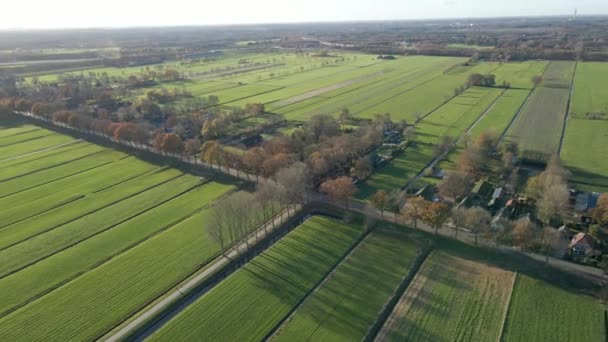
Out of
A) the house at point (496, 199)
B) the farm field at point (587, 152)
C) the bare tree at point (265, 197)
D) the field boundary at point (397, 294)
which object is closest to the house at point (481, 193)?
the house at point (496, 199)

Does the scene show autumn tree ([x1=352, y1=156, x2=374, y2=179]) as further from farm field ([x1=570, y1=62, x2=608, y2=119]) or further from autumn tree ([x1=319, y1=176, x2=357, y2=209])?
farm field ([x1=570, y1=62, x2=608, y2=119])

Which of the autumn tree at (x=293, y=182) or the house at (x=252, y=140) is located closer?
the autumn tree at (x=293, y=182)

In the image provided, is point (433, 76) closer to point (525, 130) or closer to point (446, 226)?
point (525, 130)

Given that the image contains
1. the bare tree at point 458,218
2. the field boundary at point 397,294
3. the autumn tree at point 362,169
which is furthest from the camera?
the autumn tree at point 362,169

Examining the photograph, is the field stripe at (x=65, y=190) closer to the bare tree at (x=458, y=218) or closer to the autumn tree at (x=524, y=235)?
the bare tree at (x=458, y=218)

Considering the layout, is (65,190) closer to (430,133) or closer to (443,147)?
(443,147)

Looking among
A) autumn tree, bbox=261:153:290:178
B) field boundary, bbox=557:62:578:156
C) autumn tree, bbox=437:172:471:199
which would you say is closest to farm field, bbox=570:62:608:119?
field boundary, bbox=557:62:578:156
